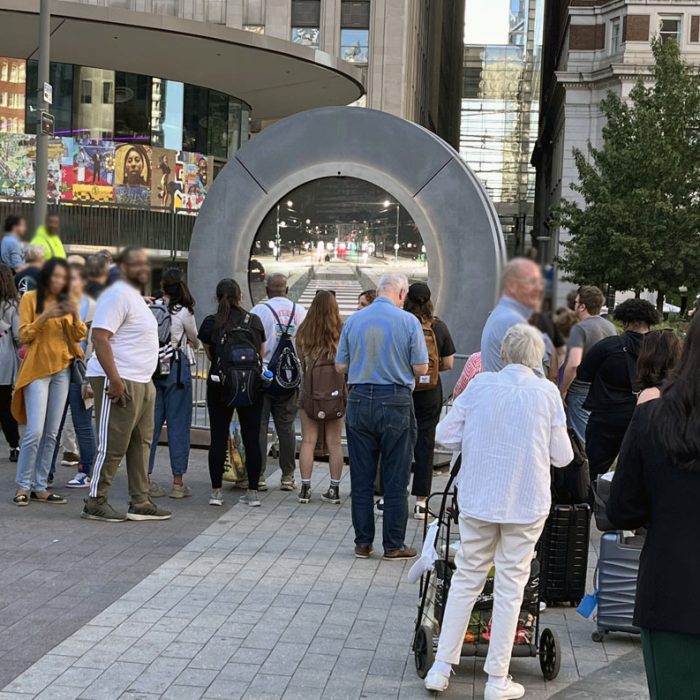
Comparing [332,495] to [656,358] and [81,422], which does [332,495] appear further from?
[656,358]

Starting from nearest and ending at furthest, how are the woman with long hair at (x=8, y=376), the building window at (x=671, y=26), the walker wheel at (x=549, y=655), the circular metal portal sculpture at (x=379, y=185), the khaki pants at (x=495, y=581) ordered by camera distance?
the khaki pants at (x=495, y=581), the walker wheel at (x=549, y=655), the woman with long hair at (x=8, y=376), the circular metal portal sculpture at (x=379, y=185), the building window at (x=671, y=26)

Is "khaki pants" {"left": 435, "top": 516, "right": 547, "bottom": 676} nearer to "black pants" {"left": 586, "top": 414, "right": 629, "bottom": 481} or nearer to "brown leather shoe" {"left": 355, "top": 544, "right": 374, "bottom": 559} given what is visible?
"brown leather shoe" {"left": 355, "top": 544, "right": 374, "bottom": 559}

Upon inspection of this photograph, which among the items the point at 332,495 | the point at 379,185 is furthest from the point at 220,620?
the point at 379,185

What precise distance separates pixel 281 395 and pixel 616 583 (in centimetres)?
426

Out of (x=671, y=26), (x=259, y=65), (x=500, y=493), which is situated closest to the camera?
(x=500, y=493)

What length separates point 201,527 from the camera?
8320 millimetres

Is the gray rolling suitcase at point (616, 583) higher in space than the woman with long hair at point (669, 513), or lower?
lower

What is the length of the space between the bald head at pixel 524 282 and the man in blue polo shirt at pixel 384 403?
594 cm

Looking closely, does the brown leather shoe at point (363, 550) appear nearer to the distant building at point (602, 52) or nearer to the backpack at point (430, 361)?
the backpack at point (430, 361)

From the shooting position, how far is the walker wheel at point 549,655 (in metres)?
5.29

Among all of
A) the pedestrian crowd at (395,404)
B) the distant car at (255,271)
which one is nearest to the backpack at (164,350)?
the pedestrian crowd at (395,404)

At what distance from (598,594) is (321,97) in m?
31.8

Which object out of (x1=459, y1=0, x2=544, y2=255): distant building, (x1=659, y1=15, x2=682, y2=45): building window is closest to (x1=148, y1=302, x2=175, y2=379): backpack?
(x1=459, y1=0, x2=544, y2=255): distant building

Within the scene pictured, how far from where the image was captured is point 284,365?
31.4ft
